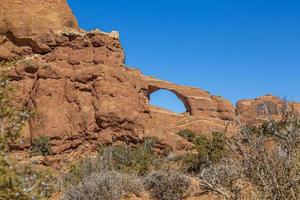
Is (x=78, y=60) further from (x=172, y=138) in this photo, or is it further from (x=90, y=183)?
(x=90, y=183)

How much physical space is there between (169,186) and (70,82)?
1706 centimetres

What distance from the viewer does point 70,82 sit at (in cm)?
2738

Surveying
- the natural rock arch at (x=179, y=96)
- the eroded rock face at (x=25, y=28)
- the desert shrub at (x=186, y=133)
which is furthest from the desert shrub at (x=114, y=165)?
the natural rock arch at (x=179, y=96)

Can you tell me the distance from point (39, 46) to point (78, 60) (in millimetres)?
2660

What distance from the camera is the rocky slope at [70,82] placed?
2641 centimetres

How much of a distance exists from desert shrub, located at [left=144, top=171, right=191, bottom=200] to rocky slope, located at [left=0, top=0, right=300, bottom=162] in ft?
48.5

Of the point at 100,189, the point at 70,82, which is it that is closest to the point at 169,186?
the point at 100,189

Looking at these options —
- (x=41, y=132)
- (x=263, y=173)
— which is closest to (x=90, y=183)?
(x=263, y=173)

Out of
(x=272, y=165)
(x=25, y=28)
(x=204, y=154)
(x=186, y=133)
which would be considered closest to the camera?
(x=272, y=165)

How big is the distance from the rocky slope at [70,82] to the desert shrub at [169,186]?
14.8m

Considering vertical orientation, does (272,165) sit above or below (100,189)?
above

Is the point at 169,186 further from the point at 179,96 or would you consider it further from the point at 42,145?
the point at 179,96

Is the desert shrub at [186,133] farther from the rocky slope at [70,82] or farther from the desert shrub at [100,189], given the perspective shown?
the desert shrub at [100,189]

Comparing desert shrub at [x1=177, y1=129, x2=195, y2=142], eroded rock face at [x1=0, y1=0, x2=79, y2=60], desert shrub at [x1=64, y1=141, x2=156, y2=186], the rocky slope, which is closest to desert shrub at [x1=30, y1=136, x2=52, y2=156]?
the rocky slope
